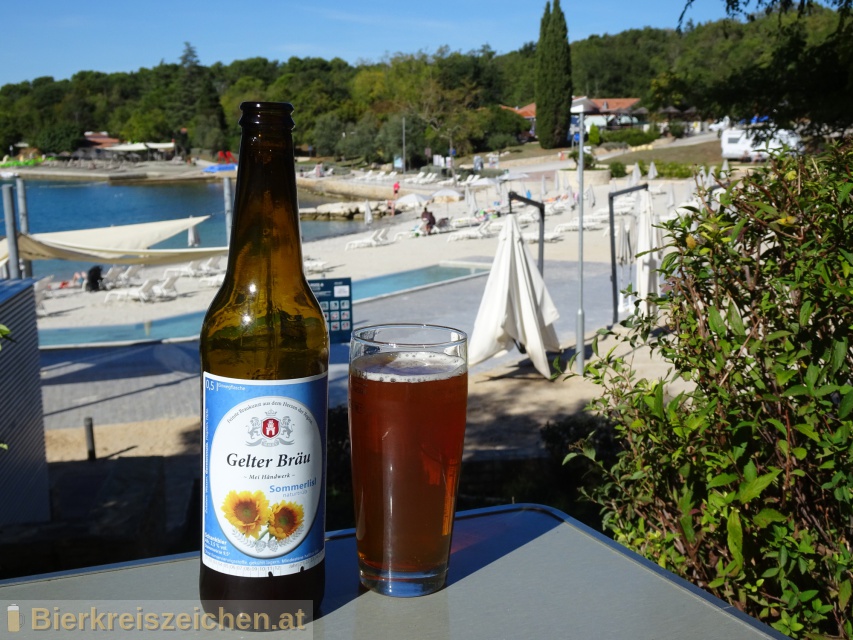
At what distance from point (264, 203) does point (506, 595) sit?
0.62 meters

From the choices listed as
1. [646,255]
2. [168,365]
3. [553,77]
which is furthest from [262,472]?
[553,77]

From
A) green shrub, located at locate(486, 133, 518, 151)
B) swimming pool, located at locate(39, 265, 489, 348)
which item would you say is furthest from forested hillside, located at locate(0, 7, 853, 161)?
swimming pool, located at locate(39, 265, 489, 348)

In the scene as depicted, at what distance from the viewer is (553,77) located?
6575cm

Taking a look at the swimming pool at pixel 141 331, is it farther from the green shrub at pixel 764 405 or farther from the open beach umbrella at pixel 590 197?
the open beach umbrella at pixel 590 197

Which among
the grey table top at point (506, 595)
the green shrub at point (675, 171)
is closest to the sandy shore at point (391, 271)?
the green shrub at point (675, 171)

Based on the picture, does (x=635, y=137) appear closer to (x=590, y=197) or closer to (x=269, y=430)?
(x=590, y=197)

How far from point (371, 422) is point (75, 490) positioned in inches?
237

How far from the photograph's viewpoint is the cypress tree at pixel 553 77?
65250 mm

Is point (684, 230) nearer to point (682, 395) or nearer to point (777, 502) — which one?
point (682, 395)

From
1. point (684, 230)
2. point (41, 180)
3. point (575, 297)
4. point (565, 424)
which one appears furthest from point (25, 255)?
point (41, 180)

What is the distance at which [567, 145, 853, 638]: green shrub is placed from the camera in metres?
1.86

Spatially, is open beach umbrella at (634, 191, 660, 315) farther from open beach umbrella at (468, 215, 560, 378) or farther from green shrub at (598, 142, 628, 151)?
green shrub at (598, 142, 628, 151)

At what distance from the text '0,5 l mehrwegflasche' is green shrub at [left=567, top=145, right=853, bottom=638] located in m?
0.96

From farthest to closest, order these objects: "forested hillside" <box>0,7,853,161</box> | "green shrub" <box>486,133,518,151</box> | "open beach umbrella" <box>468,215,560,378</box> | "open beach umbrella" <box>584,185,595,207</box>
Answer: "green shrub" <box>486,133,518,151</box> < "open beach umbrella" <box>584,185,595,207</box> < "open beach umbrella" <box>468,215,560,378</box> < "forested hillside" <box>0,7,853,161</box>
